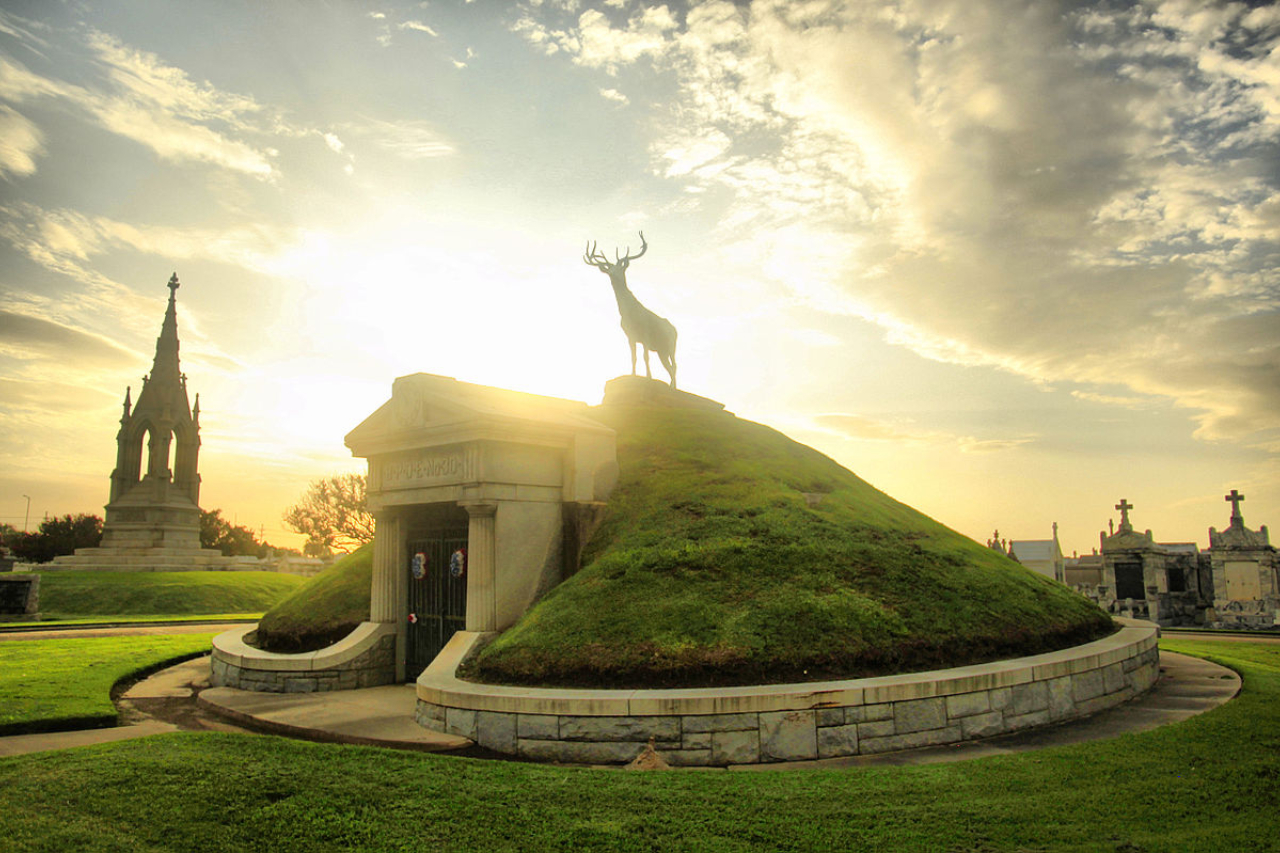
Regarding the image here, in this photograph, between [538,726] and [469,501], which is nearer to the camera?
[538,726]

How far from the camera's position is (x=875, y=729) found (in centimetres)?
779

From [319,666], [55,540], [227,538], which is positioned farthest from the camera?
[227,538]

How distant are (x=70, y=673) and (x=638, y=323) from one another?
1236cm

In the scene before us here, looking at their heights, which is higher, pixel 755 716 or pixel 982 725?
pixel 755 716

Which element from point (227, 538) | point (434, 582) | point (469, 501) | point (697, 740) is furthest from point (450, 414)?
point (227, 538)

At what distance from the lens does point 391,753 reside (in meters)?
7.22

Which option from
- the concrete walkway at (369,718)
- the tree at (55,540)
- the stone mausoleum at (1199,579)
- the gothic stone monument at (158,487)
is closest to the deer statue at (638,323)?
the concrete walkway at (369,718)

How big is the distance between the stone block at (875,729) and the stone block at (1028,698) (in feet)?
5.25

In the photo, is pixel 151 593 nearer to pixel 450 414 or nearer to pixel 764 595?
pixel 450 414

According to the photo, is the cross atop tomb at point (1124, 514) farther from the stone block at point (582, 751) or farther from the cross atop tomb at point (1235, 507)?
the stone block at point (582, 751)

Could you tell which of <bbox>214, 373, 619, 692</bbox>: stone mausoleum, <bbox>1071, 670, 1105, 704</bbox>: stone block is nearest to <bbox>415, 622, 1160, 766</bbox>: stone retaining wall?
<bbox>1071, 670, 1105, 704</bbox>: stone block

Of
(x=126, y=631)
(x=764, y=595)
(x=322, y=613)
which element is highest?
(x=764, y=595)

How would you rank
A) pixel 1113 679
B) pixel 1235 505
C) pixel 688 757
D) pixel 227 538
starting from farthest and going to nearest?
pixel 227 538 → pixel 1235 505 → pixel 1113 679 → pixel 688 757

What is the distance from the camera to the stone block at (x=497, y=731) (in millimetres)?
8070
